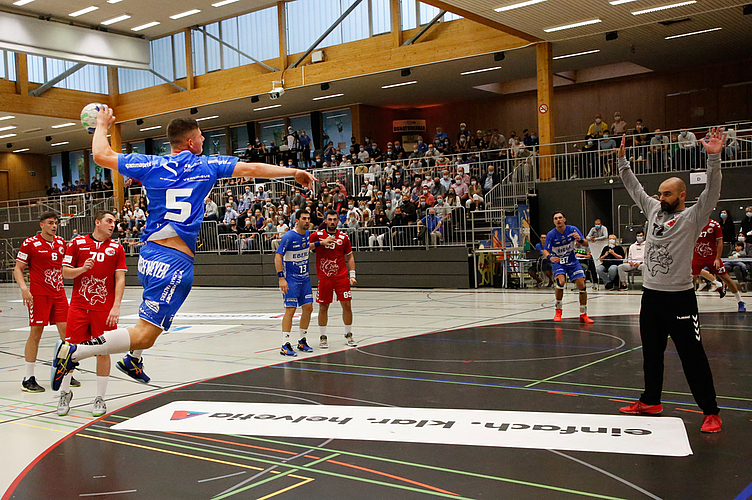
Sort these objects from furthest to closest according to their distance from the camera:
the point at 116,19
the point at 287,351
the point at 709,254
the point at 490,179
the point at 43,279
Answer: the point at 116,19
the point at 490,179
the point at 709,254
the point at 287,351
the point at 43,279

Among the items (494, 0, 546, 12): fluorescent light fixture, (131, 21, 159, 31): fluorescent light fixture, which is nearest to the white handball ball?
(494, 0, 546, 12): fluorescent light fixture

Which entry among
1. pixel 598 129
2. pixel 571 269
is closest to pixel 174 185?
pixel 571 269

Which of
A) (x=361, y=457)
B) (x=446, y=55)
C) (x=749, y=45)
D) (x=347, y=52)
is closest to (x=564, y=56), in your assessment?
(x=446, y=55)

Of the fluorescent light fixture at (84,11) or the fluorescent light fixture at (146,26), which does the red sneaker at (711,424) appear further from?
the fluorescent light fixture at (146,26)

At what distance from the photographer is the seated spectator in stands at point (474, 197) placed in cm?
2148

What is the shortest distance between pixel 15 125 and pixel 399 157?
2002 centimetres

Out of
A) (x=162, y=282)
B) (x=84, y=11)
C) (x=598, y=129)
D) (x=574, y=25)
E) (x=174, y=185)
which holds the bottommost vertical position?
(x=162, y=282)

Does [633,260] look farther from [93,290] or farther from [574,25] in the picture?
[93,290]

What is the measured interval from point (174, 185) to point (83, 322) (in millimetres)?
2559

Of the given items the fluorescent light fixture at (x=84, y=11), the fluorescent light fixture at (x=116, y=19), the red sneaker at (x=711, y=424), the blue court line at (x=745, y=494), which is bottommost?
the blue court line at (x=745, y=494)

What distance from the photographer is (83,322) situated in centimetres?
671

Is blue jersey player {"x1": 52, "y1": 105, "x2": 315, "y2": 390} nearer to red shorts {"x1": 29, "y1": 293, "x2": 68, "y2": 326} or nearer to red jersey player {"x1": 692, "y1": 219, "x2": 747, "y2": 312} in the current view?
red shorts {"x1": 29, "y1": 293, "x2": 68, "y2": 326}

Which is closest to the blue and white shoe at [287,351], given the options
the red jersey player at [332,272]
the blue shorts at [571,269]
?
the red jersey player at [332,272]

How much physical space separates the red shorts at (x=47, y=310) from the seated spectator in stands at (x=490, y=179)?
1598cm
